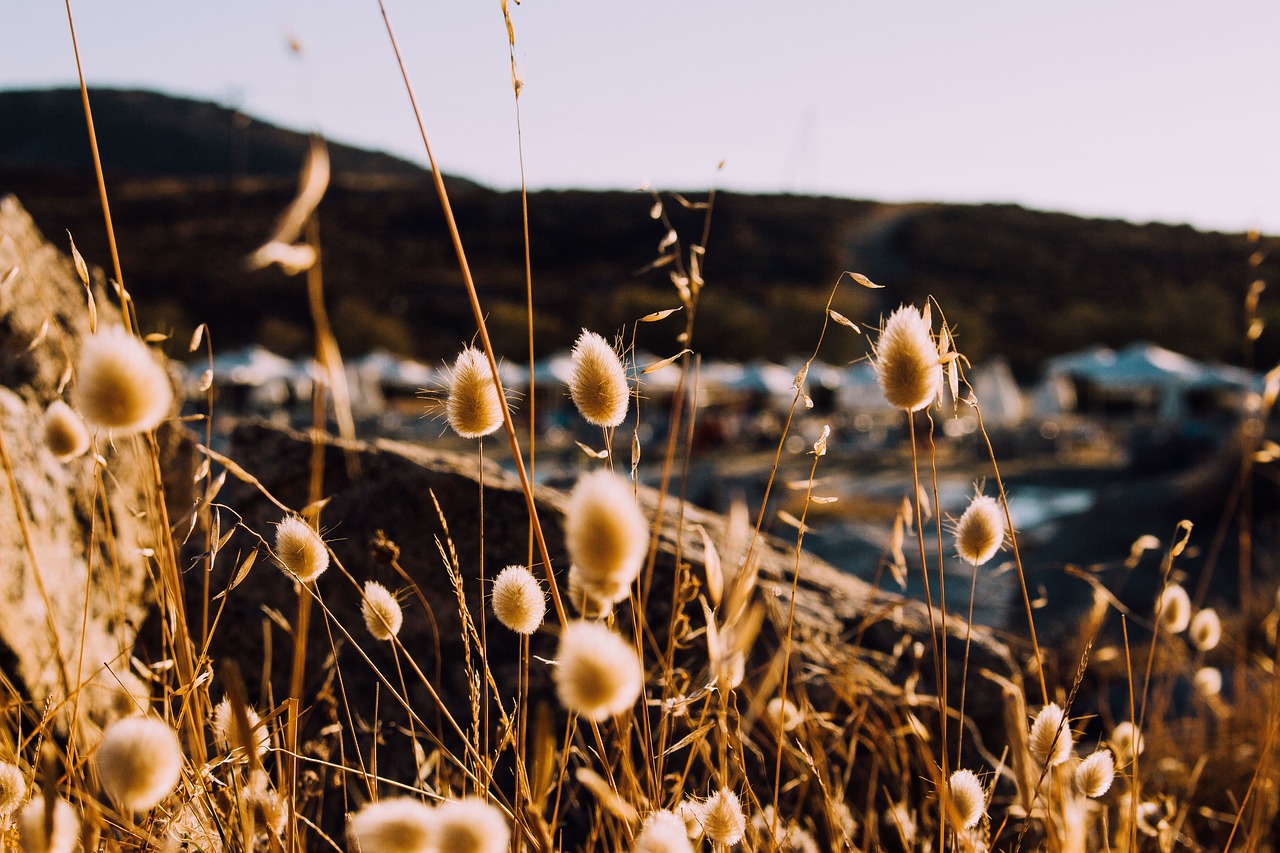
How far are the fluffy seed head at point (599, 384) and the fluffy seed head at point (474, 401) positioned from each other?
0.09m

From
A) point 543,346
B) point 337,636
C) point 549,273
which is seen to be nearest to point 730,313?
point 543,346

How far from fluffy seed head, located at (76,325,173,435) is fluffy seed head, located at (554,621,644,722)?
0.32 meters

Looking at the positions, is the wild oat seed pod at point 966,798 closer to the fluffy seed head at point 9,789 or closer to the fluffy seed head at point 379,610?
the fluffy seed head at point 379,610

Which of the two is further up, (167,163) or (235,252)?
(167,163)

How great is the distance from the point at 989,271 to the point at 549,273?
79.2 feet

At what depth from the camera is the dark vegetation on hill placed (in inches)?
1506

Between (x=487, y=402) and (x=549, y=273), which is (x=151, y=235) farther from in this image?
(x=487, y=402)

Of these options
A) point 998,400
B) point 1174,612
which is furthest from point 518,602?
point 998,400

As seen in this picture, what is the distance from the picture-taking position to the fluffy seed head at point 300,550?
92cm

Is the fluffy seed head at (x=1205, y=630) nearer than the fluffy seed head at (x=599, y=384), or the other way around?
the fluffy seed head at (x=599, y=384)

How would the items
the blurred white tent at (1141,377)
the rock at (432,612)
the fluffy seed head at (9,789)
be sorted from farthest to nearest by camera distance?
1. the blurred white tent at (1141,377)
2. the rock at (432,612)
3. the fluffy seed head at (9,789)

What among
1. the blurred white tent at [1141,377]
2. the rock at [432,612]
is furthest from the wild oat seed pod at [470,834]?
the blurred white tent at [1141,377]

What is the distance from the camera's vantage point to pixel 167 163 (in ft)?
226

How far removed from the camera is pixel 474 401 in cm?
95
